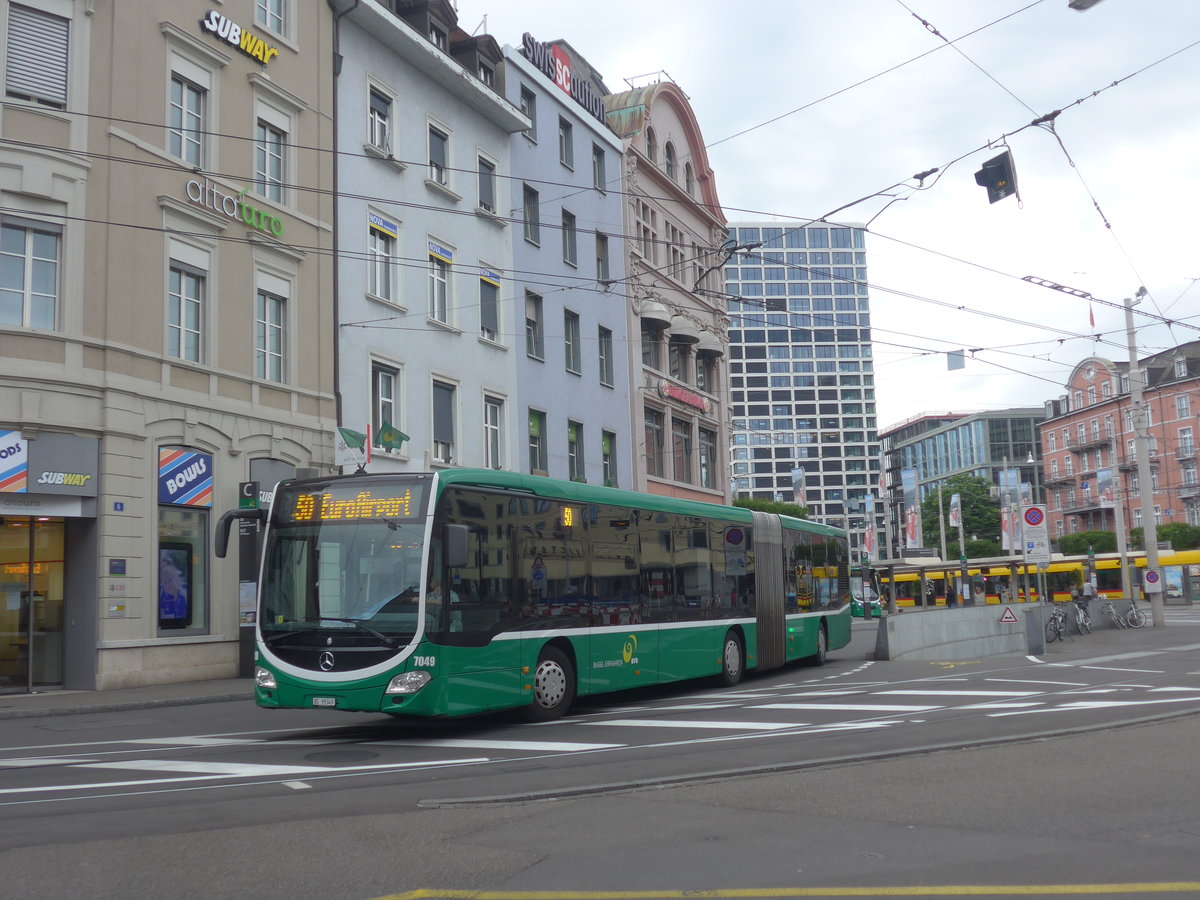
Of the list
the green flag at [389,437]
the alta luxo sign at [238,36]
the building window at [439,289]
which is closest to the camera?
the alta luxo sign at [238,36]

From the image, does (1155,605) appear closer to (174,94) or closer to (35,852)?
(174,94)

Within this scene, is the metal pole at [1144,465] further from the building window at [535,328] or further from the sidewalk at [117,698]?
the sidewalk at [117,698]

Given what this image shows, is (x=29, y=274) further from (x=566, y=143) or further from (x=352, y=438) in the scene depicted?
(x=566, y=143)

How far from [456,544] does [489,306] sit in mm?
20432

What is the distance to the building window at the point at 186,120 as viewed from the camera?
2228 centimetres

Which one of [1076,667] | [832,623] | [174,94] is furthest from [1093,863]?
[174,94]

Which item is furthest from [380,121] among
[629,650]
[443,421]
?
[629,650]

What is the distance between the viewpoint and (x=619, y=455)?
126ft

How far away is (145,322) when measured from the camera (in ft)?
69.4

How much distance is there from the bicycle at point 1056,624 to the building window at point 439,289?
16509 millimetres

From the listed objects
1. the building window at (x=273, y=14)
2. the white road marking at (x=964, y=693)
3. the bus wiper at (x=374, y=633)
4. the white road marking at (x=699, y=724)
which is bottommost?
the white road marking at (x=964, y=693)

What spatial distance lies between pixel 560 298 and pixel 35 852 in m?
29.4

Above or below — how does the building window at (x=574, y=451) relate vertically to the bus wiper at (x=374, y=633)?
above

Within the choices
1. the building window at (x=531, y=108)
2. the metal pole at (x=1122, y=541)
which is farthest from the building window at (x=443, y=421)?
the metal pole at (x=1122, y=541)
